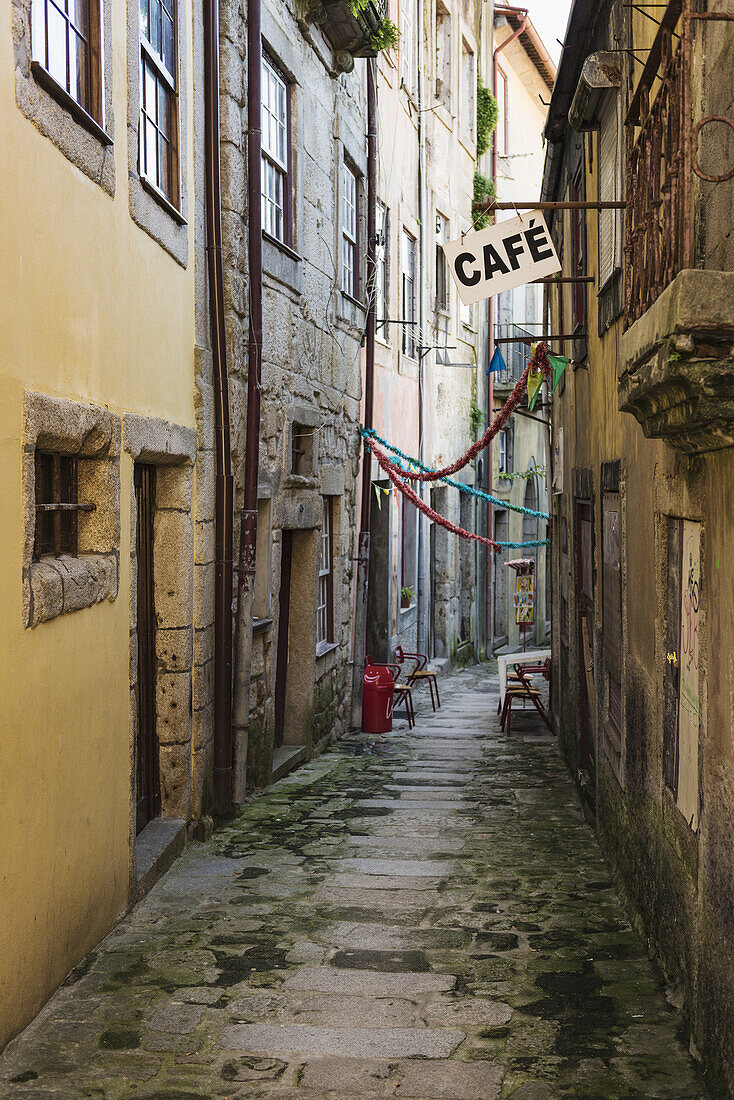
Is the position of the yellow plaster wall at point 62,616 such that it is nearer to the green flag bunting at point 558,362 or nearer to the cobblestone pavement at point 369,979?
the cobblestone pavement at point 369,979

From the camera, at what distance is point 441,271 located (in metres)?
17.2

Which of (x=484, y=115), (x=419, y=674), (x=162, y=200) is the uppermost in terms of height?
(x=484, y=115)

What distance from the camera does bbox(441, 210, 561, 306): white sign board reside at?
630 centimetres

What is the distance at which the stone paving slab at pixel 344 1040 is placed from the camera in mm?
3988

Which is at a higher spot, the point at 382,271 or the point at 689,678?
the point at 382,271

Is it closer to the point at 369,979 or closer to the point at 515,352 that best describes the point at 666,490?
the point at 369,979

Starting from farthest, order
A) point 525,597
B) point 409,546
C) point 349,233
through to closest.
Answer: point 525,597, point 409,546, point 349,233

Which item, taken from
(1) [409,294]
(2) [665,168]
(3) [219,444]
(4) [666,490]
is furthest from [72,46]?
(1) [409,294]

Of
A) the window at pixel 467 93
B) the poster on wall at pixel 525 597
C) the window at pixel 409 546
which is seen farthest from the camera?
the window at pixel 467 93

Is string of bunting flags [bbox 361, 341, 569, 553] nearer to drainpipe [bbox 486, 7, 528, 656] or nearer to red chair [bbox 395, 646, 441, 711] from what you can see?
red chair [bbox 395, 646, 441, 711]

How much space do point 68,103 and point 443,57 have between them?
14.3 metres

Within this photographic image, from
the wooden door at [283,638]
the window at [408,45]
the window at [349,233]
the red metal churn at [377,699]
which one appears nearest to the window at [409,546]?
the red metal churn at [377,699]

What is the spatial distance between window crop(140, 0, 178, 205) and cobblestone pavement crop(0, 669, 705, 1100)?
11.8ft

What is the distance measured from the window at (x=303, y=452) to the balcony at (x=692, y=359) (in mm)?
5865
